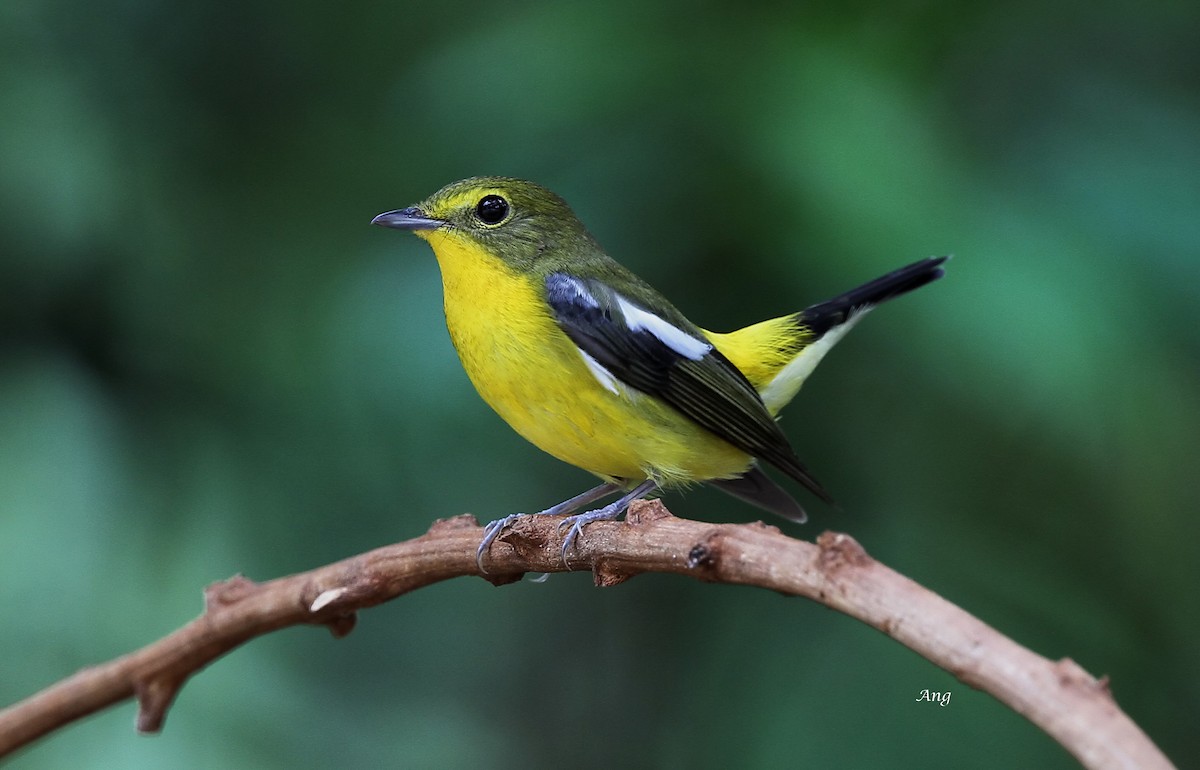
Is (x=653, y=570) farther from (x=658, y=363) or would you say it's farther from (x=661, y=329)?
(x=661, y=329)

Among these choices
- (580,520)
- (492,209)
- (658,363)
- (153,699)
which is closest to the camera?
(153,699)

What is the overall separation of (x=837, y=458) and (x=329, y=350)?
1.27 metres

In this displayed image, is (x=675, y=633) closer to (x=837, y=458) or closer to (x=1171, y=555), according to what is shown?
(x=837, y=458)

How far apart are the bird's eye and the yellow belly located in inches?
3.6

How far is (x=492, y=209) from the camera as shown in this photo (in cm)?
238

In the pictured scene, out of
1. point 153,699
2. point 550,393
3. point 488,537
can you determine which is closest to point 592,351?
point 550,393

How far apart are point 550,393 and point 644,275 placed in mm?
774

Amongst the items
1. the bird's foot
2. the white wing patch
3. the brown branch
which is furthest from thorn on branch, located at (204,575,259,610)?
the white wing patch

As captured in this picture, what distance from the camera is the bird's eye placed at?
236 cm

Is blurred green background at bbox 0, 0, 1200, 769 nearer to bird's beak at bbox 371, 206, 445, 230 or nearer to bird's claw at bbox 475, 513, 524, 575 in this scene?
bird's beak at bbox 371, 206, 445, 230

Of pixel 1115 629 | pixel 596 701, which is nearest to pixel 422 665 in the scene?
pixel 596 701

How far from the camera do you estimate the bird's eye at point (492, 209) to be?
7.73ft

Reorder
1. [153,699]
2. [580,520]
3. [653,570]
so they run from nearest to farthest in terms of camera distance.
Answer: [653,570], [153,699], [580,520]

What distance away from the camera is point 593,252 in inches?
100
